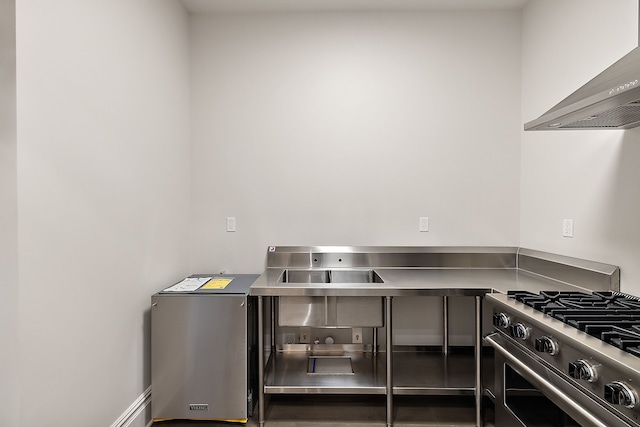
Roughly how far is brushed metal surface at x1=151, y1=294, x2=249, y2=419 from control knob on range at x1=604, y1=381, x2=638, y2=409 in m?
1.53

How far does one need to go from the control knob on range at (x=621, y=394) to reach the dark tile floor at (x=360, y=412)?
1.25m

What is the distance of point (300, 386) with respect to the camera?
6.67 feet

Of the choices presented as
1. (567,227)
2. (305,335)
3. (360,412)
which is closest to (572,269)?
(567,227)

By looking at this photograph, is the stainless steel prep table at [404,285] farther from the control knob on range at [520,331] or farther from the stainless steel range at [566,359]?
the control knob on range at [520,331]

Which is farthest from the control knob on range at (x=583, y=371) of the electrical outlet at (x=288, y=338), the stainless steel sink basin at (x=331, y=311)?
the electrical outlet at (x=288, y=338)

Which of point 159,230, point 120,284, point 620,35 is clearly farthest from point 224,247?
point 620,35

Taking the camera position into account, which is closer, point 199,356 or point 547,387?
point 547,387

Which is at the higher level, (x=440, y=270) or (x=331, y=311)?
(x=440, y=270)

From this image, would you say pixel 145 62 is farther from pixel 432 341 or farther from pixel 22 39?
pixel 432 341

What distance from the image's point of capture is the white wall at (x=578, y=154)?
166 cm

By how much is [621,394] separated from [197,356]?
178 cm

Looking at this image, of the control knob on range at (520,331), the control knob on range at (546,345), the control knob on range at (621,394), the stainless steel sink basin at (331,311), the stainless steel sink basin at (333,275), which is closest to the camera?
the control knob on range at (621,394)

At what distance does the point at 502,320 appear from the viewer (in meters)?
1.56

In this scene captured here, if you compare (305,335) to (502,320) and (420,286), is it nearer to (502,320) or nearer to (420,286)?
(420,286)
